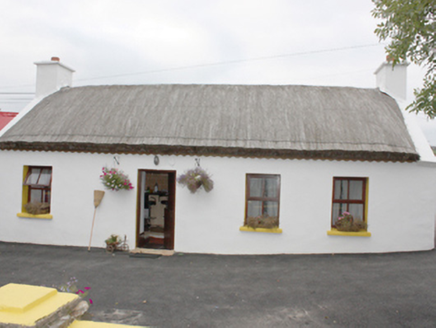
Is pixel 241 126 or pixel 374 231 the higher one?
pixel 241 126

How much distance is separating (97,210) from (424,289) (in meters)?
8.06

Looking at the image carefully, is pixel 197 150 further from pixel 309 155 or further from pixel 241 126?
pixel 309 155

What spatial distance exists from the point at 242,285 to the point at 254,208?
2.68 m

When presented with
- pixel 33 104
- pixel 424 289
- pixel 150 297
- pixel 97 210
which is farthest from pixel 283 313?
pixel 33 104

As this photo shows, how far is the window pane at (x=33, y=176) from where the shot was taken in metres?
9.90

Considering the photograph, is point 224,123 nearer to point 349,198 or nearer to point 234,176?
point 234,176

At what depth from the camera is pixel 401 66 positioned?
36.0 ft

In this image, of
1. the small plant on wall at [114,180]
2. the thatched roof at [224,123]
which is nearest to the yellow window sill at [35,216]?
the thatched roof at [224,123]

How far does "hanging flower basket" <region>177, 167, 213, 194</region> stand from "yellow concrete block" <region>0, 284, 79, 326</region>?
5.52 m

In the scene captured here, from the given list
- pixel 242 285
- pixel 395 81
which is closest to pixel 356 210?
pixel 242 285

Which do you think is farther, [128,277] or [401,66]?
[401,66]

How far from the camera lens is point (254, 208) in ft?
29.4

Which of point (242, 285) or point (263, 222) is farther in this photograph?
point (263, 222)

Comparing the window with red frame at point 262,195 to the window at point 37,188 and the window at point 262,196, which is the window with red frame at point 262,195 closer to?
the window at point 262,196
